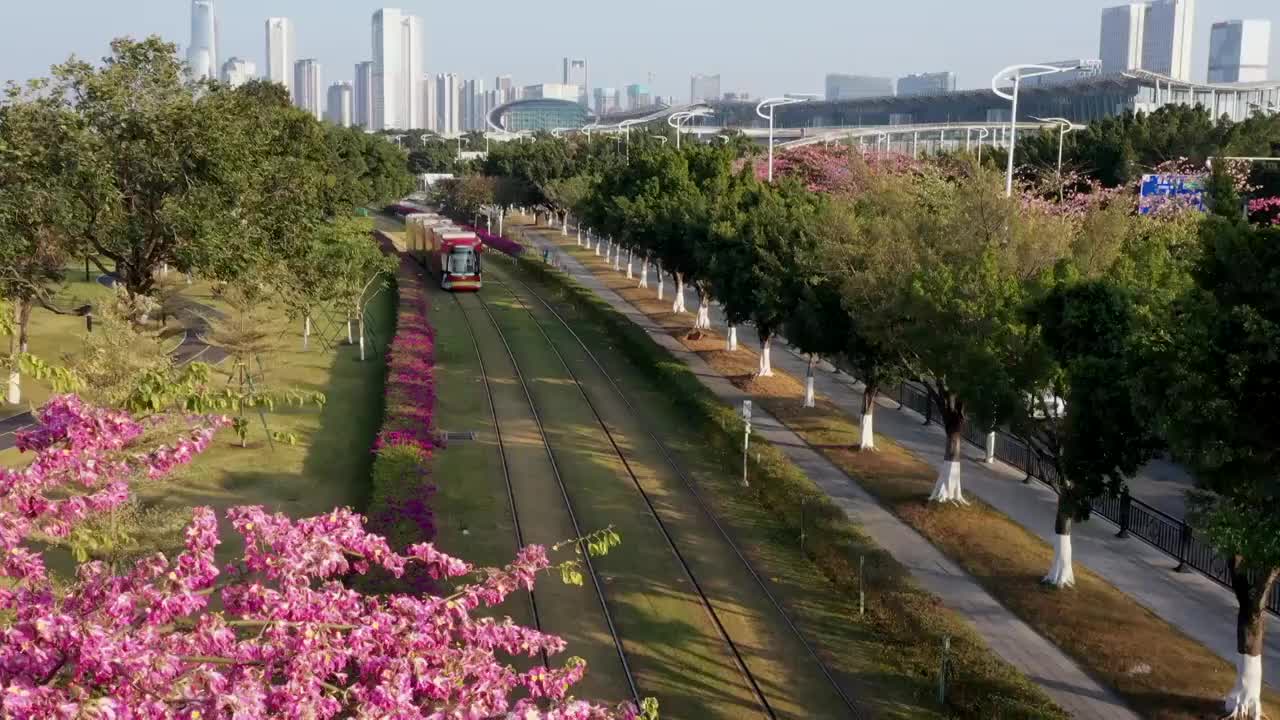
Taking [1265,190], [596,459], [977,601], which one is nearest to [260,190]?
[596,459]

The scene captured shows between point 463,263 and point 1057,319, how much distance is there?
4429 cm

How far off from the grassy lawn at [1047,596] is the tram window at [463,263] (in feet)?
98.3

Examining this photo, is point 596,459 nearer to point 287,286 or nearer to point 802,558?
point 802,558

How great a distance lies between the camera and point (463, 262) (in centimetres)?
6166

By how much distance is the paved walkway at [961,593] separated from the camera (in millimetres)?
17359

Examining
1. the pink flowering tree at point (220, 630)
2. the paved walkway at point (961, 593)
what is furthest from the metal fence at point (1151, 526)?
the pink flowering tree at point (220, 630)

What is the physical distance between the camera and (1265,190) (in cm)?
5022

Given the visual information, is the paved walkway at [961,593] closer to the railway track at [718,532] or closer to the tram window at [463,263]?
the railway track at [718,532]

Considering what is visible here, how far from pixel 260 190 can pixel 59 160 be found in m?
4.98

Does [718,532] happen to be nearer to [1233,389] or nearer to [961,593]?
[961,593]

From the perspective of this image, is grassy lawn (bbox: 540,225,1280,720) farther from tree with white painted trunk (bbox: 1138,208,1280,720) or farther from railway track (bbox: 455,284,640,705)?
railway track (bbox: 455,284,640,705)

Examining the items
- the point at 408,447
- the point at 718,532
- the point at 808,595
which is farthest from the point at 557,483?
the point at 808,595

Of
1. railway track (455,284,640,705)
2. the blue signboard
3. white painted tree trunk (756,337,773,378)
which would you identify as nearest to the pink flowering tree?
railway track (455,284,640,705)

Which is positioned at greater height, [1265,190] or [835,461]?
[1265,190]
